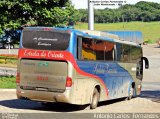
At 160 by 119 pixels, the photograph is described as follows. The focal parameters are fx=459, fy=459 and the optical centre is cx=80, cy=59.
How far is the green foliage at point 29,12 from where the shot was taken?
86.8 feet

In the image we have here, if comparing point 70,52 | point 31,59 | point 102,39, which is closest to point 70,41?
point 70,52

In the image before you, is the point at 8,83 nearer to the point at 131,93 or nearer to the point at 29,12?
the point at 29,12

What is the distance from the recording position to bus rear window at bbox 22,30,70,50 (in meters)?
15.9

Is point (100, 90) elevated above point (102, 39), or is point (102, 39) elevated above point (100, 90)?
point (102, 39)

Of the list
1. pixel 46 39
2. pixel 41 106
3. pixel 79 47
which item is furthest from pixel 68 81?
pixel 41 106

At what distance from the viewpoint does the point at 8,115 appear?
45.5ft

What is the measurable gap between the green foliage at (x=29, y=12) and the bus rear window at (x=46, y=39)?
10.1 m

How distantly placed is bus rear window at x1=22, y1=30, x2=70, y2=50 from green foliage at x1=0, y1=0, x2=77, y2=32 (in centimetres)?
1008

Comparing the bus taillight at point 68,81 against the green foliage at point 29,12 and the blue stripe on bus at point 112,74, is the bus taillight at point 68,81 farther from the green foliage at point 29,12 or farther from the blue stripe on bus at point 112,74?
the green foliage at point 29,12

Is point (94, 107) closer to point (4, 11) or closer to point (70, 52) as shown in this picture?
point (70, 52)

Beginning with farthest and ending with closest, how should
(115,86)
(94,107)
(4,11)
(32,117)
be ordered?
1. (4,11)
2. (115,86)
3. (94,107)
4. (32,117)

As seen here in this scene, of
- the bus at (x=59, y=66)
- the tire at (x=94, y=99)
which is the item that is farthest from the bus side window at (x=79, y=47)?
the tire at (x=94, y=99)

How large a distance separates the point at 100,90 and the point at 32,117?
4.93 meters

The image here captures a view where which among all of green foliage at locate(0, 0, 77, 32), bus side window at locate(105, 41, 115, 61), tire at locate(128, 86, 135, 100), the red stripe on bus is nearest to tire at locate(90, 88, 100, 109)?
the red stripe on bus
